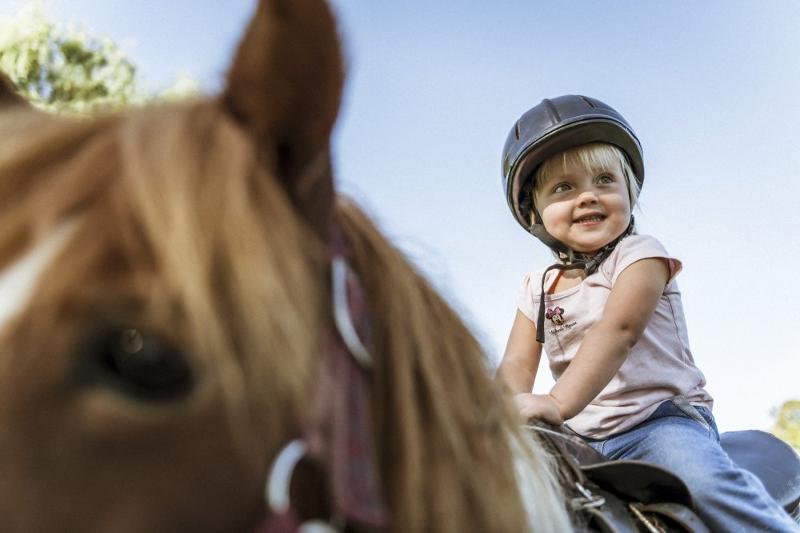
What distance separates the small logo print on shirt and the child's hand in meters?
0.69

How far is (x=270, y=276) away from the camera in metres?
0.90

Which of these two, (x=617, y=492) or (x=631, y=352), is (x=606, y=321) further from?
(x=617, y=492)

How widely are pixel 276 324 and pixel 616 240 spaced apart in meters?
2.10

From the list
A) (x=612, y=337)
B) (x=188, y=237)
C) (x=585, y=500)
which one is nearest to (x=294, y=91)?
(x=188, y=237)

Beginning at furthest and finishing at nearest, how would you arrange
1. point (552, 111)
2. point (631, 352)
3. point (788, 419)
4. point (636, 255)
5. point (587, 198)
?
1. point (788, 419)
2. point (552, 111)
3. point (587, 198)
4. point (631, 352)
5. point (636, 255)

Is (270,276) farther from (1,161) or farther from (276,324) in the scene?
(1,161)

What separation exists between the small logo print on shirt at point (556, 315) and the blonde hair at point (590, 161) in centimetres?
58

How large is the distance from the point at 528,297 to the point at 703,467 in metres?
1.01

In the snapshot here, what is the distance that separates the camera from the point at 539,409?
1.91 meters

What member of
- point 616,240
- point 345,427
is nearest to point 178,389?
point 345,427

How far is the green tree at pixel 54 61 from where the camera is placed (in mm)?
10344

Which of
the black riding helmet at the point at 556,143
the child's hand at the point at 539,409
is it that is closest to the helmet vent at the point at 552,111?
the black riding helmet at the point at 556,143

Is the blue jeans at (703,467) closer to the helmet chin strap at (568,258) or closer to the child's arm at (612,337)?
the child's arm at (612,337)

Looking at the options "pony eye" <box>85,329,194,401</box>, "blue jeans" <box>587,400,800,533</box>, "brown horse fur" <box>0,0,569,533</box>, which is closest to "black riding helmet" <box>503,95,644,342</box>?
"blue jeans" <box>587,400,800,533</box>
